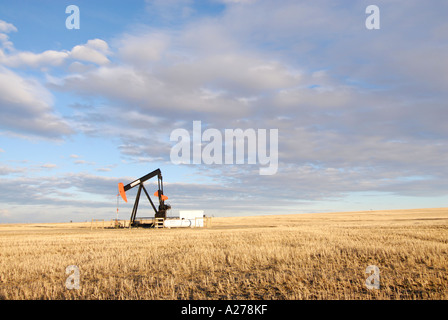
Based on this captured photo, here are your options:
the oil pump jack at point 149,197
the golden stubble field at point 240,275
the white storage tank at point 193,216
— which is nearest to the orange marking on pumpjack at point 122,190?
the oil pump jack at point 149,197

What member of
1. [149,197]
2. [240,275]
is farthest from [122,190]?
[240,275]

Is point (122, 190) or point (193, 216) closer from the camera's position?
point (122, 190)

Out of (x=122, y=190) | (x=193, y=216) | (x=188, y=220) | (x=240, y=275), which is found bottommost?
(x=188, y=220)

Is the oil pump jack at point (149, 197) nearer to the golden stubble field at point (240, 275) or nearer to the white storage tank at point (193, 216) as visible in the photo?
the white storage tank at point (193, 216)

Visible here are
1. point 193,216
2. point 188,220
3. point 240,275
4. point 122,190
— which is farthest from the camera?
point 193,216

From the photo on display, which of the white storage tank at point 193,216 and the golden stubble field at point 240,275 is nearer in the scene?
the golden stubble field at point 240,275

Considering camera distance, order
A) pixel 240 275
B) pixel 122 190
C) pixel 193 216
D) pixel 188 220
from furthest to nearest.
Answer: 1. pixel 193 216
2. pixel 188 220
3. pixel 122 190
4. pixel 240 275

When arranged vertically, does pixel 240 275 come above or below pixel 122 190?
below

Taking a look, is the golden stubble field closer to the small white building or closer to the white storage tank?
the small white building

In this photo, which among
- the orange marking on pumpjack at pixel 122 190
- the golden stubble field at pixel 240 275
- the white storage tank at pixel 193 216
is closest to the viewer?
the golden stubble field at pixel 240 275

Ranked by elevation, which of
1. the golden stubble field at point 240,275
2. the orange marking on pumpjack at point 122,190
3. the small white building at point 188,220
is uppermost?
the orange marking on pumpjack at point 122,190

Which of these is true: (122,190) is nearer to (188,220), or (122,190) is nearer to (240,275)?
(188,220)

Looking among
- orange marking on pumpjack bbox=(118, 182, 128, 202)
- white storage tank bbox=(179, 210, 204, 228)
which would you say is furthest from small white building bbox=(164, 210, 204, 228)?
orange marking on pumpjack bbox=(118, 182, 128, 202)
